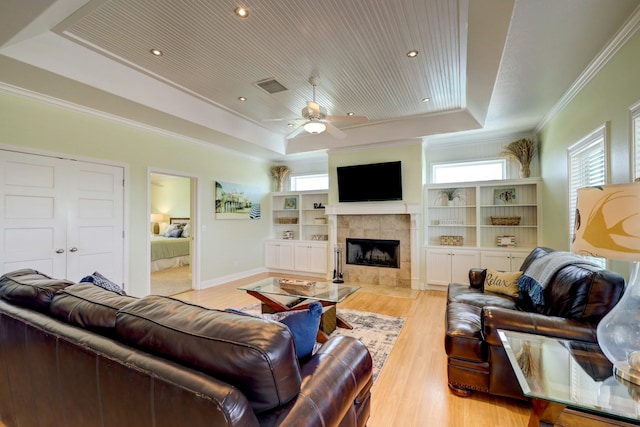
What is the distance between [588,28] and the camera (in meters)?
2.33

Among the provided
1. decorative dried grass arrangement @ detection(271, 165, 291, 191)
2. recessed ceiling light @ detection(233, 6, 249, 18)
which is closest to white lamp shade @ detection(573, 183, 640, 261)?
recessed ceiling light @ detection(233, 6, 249, 18)

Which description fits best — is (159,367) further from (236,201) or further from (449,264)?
(236,201)

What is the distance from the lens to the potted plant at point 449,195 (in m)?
5.34

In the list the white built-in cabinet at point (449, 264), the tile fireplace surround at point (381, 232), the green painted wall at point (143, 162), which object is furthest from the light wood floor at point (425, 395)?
the green painted wall at point (143, 162)

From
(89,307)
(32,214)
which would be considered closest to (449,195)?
(89,307)

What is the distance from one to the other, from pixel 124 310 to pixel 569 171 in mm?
4454

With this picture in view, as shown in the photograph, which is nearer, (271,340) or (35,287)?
(271,340)

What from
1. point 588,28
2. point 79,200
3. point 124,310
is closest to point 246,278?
point 79,200

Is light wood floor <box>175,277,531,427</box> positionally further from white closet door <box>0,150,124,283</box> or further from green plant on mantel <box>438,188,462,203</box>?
white closet door <box>0,150,124,283</box>

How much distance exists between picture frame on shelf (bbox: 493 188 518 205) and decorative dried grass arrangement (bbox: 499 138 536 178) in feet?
1.00

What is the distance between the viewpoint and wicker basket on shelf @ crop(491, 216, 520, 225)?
4855 mm

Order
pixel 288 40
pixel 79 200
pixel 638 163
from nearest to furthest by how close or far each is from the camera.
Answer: pixel 638 163 → pixel 288 40 → pixel 79 200

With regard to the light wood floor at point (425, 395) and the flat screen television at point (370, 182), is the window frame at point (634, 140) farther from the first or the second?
the flat screen television at point (370, 182)

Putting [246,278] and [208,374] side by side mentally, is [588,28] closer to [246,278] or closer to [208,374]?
[208,374]
